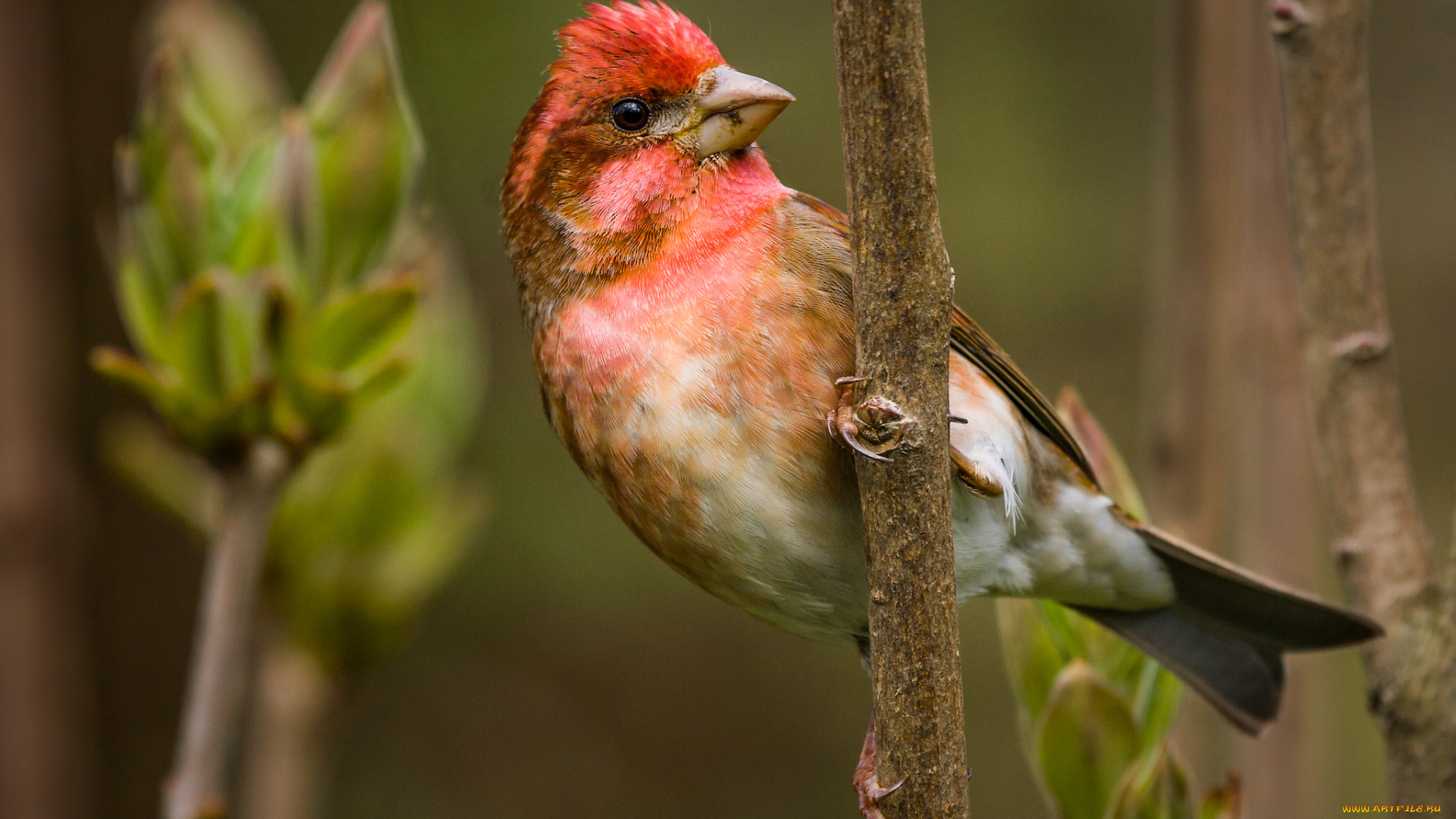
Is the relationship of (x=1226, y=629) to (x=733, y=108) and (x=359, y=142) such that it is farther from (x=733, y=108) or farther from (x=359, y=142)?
(x=359, y=142)

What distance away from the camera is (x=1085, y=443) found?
2.26 metres

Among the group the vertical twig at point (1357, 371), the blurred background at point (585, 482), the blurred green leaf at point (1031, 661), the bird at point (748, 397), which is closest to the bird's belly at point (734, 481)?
the bird at point (748, 397)

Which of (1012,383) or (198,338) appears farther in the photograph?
(1012,383)

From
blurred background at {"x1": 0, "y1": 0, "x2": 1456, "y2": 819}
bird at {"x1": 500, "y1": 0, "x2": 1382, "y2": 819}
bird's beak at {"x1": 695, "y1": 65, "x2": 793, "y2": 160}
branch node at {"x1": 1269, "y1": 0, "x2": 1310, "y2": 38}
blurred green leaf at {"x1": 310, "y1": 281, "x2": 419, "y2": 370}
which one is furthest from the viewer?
blurred background at {"x1": 0, "y1": 0, "x2": 1456, "y2": 819}

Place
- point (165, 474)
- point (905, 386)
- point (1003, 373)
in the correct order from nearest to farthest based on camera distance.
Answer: point (905, 386)
point (1003, 373)
point (165, 474)

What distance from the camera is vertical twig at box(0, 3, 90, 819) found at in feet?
8.22

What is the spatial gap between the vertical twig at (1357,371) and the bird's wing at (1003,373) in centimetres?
52

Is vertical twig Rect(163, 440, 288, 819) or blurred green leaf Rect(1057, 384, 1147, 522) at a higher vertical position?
blurred green leaf Rect(1057, 384, 1147, 522)

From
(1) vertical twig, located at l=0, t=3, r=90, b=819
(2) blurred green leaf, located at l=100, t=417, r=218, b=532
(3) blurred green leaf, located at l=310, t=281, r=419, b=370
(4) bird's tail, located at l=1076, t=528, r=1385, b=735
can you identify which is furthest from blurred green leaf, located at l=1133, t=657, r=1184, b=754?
(1) vertical twig, located at l=0, t=3, r=90, b=819

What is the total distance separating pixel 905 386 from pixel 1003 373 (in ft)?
2.93

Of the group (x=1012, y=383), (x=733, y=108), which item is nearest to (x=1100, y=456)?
(x=1012, y=383)

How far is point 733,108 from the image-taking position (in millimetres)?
2209

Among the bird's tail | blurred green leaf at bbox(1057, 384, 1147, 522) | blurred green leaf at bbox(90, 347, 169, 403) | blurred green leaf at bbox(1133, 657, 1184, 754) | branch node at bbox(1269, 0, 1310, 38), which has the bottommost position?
blurred green leaf at bbox(1133, 657, 1184, 754)

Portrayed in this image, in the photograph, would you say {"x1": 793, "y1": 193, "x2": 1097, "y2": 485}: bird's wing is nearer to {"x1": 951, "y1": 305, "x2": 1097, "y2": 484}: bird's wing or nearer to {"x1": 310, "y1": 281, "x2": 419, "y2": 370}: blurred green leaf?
{"x1": 951, "y1": 305, "x2": 1097, "y2": 484}: bird's wing
